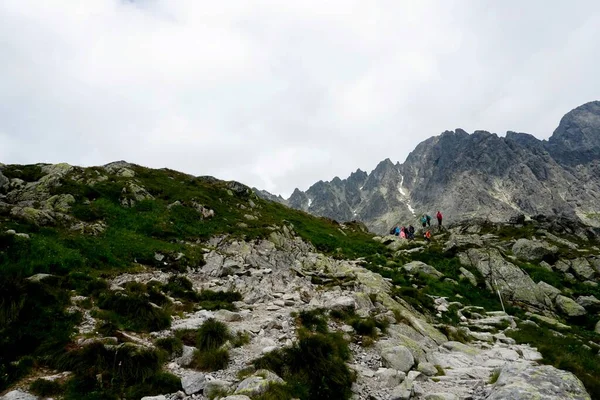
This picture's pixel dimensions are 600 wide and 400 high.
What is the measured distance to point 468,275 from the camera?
102 ft

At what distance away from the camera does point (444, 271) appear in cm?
3222

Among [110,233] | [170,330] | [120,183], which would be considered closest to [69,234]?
[110,233]

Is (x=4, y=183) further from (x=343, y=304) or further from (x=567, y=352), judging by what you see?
(x=567, y=352)

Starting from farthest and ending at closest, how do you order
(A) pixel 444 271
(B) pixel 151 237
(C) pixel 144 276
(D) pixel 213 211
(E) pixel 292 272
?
(D) pixel 213 211
(A) pixel 444 271
(B) pixel 151 237
(E) pixel 292 272
(C) pixel 144 276

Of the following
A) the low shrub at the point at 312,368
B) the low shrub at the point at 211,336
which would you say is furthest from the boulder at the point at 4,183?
the low shrub at the point at 312,368

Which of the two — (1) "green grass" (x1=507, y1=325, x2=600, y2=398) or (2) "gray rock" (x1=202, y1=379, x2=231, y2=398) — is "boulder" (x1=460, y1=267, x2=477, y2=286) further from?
(2) "gray rock" (x1=202, y1=379, x2=231, y2=398)

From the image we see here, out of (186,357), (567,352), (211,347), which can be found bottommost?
(567,352)

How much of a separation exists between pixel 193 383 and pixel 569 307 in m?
28.7

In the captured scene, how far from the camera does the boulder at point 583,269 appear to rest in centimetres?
3309

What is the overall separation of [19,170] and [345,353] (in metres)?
45.2

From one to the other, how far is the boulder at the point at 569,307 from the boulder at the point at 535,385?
1905 centimetres

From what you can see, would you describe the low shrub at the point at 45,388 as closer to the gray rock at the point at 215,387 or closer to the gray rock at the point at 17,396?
the gray rock at the point at 17,396

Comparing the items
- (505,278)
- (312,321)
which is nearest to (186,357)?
(312,321)

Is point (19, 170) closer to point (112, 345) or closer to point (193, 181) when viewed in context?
point (193, 181)
